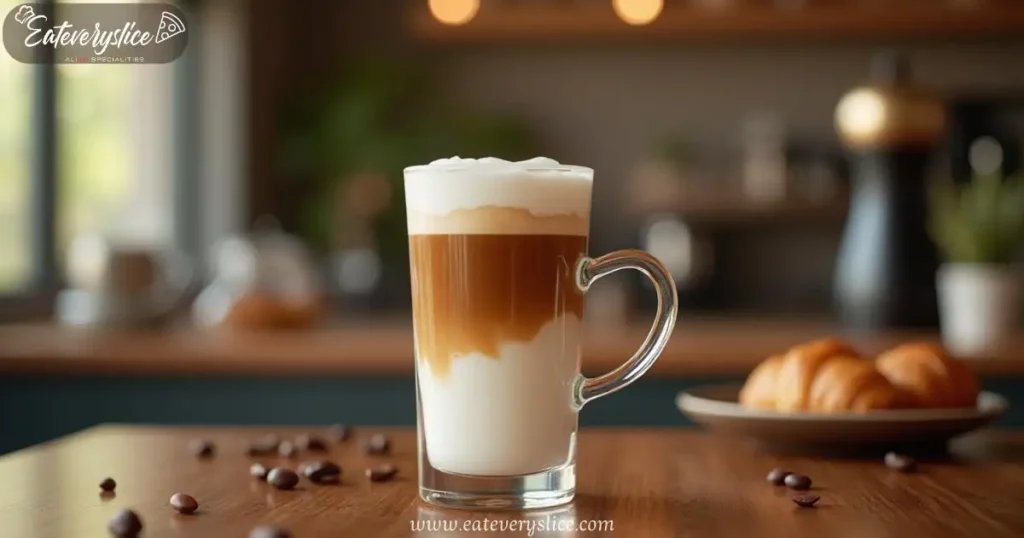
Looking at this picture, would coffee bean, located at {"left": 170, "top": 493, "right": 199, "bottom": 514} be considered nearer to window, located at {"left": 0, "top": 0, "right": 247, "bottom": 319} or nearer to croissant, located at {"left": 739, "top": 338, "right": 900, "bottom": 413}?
croissant, located at {"left": 739, "top": 338, "right": 900, "bottom": 413}

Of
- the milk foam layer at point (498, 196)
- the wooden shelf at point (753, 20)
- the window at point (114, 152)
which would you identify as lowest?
the milk foam layer at point (498, 196)

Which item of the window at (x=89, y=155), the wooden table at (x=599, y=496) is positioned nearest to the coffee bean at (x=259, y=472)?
the wooden table at (x=599, y=496)

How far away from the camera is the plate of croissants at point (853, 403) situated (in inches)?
43.2

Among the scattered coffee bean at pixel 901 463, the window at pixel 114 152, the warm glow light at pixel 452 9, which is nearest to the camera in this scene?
the scattered coffee bean at pixel 901 463

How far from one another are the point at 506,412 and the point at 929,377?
0.50 m

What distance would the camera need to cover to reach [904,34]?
531 centimetres

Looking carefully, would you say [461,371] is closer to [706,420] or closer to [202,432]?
[706,420]

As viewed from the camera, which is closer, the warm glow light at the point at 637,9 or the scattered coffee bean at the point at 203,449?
the scattered coffee bean at the point at 203,449

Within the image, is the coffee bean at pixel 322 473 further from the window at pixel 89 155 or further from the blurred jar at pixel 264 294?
the window at pixel 89 155

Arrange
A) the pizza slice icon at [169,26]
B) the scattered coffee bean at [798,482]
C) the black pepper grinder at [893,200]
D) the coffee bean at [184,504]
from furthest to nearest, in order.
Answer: the pizza slice icon at [169,26], the black pepper grinder at [893,200], the scattered coffee bean at [798,482], the coffee bean at [184,504]

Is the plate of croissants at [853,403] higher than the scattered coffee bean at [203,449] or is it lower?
higher

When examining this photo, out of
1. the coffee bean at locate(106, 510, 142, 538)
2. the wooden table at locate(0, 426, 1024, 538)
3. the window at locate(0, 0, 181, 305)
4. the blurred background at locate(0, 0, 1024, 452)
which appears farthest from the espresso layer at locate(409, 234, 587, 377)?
the window at locate(0, 0, 181, 305)

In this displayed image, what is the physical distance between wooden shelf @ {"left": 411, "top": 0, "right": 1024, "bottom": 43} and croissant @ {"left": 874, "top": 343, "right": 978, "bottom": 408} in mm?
3922

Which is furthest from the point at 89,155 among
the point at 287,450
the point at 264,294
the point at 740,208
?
the point at 287,450
